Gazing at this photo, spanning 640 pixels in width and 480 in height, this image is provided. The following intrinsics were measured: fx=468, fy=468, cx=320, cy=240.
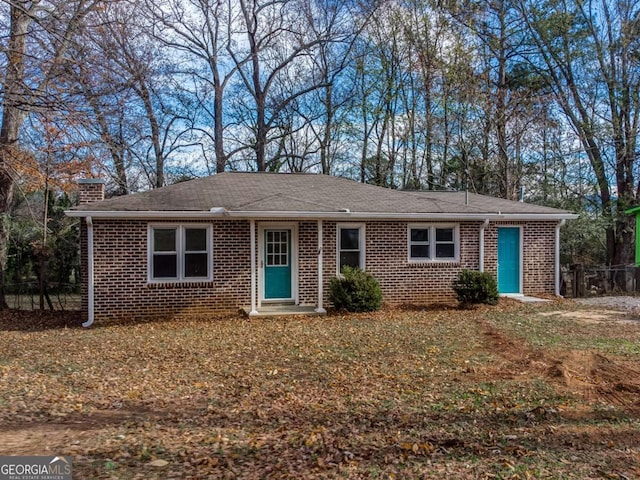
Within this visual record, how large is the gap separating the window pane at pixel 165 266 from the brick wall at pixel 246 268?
243mm

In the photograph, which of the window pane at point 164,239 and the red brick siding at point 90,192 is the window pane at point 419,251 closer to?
the window pane at point 164,239

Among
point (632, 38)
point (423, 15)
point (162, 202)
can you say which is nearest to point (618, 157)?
point (632, 38)

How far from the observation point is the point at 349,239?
12.0m

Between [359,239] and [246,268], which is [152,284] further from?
[359,239]

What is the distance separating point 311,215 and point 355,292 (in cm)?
209

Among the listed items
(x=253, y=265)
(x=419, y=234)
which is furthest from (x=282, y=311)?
(x=419, y=234)

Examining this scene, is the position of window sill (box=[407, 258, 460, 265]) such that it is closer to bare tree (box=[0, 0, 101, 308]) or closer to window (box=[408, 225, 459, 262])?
window (box=[408, 225, 459, 262])

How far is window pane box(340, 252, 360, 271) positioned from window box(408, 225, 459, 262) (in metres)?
1.41

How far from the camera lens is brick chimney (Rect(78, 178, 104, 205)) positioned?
11266 mm

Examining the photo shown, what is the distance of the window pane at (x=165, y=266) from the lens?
10.8 m

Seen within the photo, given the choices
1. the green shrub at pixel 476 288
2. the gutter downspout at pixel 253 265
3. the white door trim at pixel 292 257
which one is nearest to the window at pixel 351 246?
the white door trim at pixel 292 257

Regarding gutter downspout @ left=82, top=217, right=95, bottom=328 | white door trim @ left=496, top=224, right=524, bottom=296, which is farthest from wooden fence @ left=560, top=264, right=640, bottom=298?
gutter downspout @ left=82, top=217, right=95, bottom=328

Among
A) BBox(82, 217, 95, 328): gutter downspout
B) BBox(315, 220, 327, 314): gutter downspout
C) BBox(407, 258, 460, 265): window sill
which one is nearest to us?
BBox(82, 217, 95, 328): gutter downspout

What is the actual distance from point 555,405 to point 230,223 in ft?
26.7
